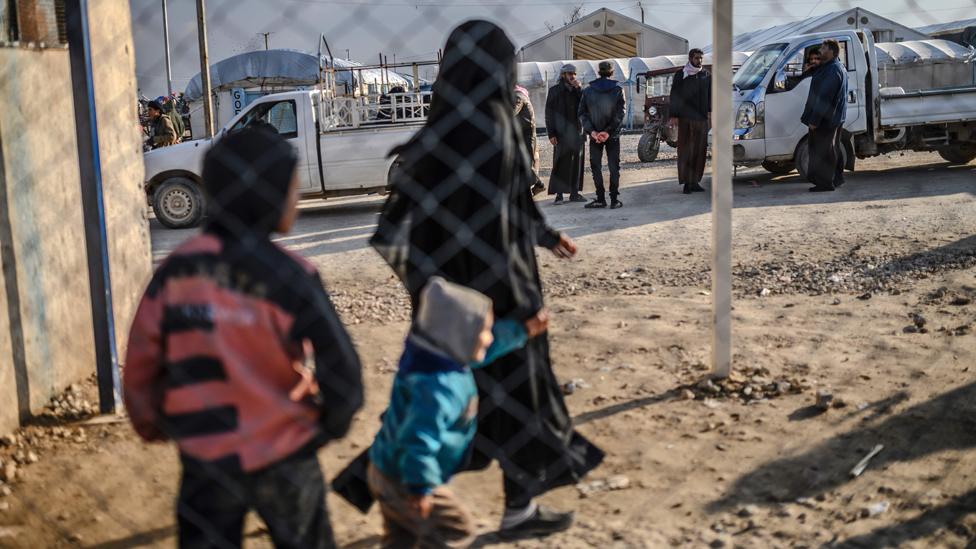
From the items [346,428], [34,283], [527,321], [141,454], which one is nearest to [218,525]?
[346,428]

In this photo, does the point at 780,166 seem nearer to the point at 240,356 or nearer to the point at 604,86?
the point at 604,86

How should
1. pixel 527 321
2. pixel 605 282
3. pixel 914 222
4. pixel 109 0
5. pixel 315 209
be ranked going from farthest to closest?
pixel 315 209 → pixel 914 222 → pixel 605 282 → pixel 109 0 → pixel 527 321

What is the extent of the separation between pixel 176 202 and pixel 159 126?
109 inches

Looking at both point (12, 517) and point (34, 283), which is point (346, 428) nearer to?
point (12, 517)

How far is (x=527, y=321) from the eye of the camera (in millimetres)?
2455

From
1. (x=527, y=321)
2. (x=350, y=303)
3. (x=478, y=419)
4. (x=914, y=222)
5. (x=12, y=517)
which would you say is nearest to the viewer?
(x=527, y=321)

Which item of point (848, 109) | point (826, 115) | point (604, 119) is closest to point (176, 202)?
point (604, 119)

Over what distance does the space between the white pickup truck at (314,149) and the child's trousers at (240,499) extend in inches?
334

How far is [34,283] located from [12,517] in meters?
1.00

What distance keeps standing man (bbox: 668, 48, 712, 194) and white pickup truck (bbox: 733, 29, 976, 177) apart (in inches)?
18.3

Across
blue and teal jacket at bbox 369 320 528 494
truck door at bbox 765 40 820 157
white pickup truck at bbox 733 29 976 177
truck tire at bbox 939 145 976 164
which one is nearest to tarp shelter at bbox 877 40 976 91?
truck tire at bbox 939 145 976 164

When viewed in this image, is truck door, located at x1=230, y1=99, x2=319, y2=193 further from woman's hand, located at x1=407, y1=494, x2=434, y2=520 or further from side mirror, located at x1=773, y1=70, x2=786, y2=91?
woman's hand, located at x1=407, y1=494, x2=434, y2=520

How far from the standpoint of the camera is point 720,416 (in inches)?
142

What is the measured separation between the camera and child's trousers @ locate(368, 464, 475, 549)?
85.1 inches
